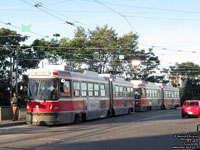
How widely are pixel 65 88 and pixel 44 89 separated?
134 cm

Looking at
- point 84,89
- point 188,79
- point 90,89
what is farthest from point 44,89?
point 188,79

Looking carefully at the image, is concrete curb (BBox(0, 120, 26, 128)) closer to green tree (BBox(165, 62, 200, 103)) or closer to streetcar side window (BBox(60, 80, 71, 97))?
streetcar side window (BBox(60, 80, 71, 97))

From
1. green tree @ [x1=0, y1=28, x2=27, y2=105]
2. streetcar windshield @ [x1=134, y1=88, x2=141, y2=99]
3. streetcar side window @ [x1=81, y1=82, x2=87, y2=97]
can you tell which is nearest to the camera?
streetcar side window @ [x1=81, y1=82, x2=87, y2=97]

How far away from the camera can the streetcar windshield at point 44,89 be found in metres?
18.4

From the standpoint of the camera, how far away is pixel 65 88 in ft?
63.5

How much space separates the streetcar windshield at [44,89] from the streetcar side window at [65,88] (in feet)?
1.41

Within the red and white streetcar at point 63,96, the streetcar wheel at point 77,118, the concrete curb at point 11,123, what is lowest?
the concrete curb at point 11,123

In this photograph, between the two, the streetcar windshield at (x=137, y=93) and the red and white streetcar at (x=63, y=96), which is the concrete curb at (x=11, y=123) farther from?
the streetcar windshield at (x=137, y=93)

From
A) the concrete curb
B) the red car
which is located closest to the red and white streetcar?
the concrete curb

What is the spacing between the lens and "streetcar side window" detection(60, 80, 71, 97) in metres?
18.9

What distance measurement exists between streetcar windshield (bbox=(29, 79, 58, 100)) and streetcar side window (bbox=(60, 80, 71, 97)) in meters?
0.43

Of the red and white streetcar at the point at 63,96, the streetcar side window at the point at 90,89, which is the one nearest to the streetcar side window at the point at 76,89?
the red and white streetcar at the point at 63,96

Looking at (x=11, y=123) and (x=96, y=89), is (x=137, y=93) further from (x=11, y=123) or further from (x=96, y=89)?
(x=11, y=123)

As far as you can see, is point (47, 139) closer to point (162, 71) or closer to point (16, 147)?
point (16, 147)
